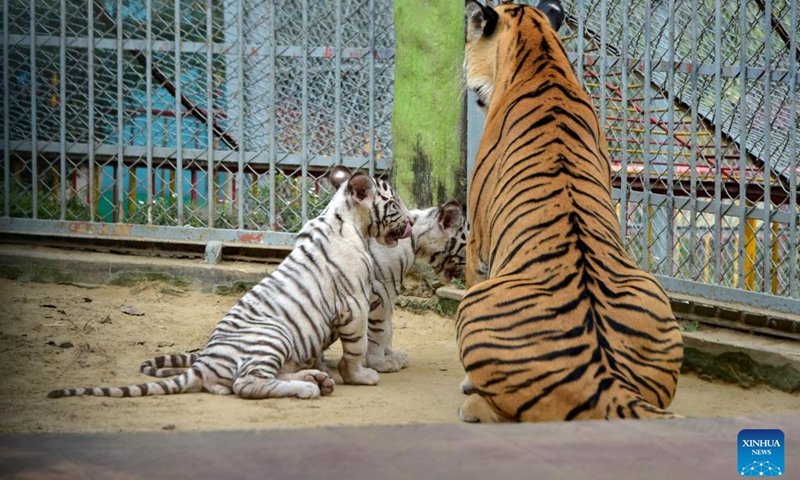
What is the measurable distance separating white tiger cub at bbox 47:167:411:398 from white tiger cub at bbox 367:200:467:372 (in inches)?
7.7

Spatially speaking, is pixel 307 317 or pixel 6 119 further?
pixel 6 119

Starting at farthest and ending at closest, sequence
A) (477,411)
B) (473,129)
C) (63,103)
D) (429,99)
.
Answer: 1. (63,103)
2. (429,99)
3. (473,129)
4. (477,411)

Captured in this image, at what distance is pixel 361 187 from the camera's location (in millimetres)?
5680

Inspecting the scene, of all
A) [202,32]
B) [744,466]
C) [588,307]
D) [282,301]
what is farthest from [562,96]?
[202,32]

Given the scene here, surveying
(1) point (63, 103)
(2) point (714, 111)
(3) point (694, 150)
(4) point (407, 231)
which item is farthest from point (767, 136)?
(1) point (63, 103)

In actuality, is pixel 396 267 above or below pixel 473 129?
below

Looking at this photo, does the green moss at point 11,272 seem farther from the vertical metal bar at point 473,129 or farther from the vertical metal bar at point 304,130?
the vertical metal bar at point 473,129

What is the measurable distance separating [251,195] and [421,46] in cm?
203

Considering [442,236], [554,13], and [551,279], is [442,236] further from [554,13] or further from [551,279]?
[551,279]

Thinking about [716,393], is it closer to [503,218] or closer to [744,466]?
[503,218]

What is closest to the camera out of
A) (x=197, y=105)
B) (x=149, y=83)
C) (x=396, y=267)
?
(x=396, y=267)

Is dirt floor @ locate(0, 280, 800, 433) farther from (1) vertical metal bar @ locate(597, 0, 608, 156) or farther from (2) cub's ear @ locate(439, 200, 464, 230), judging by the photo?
(1) vertical metal bar @ locate(597, 0, 608, 156)

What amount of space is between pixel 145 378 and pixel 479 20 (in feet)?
9.16

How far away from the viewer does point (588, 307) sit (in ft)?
12.6
